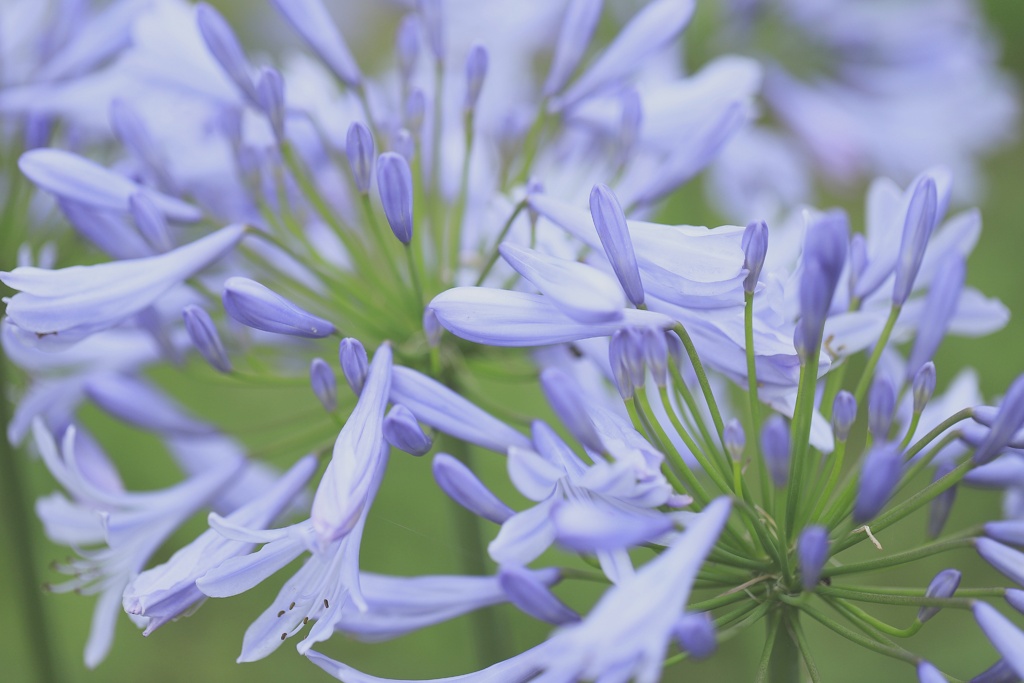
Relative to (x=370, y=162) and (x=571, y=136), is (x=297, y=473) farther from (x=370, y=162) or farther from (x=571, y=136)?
(x=571, y=136)

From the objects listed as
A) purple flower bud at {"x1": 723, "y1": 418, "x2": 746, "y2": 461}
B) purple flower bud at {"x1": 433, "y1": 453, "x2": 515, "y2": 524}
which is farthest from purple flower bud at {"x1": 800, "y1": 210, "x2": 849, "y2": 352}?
purple flower bud at {"x1": 433, "y1": 453, "x2": 515, "y2": 524}

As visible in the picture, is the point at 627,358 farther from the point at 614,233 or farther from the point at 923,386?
the point at 923,386

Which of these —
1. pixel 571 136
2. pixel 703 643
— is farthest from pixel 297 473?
pixel 571 136

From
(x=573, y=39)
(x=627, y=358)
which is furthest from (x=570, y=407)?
(x=573, y=39)

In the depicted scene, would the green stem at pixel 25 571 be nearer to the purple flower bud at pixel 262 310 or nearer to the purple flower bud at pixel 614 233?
the purple flower bud at pixel 262 310

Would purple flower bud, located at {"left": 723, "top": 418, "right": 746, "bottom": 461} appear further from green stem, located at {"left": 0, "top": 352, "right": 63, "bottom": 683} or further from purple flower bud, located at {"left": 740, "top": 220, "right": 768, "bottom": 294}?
green stem, located at {"left": 0, "top": 352, "right": 63, "bottom": 683}
